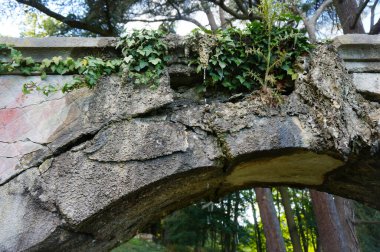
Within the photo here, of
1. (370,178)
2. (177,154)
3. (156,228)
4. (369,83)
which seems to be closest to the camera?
(177,154)

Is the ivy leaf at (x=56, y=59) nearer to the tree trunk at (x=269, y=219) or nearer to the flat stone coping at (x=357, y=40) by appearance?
the flat stone coping at (x=357, y=40)

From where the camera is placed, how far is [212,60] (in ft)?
8.98

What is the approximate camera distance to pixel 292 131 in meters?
2.62

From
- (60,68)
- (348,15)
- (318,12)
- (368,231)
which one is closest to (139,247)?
(368,231)

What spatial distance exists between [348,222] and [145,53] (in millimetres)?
5051

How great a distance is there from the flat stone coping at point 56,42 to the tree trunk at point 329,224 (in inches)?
190

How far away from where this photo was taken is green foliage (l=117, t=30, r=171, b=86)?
266 cm

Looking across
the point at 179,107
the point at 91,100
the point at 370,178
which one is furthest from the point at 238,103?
the point at 370,178

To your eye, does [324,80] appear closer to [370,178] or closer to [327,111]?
[327,111]

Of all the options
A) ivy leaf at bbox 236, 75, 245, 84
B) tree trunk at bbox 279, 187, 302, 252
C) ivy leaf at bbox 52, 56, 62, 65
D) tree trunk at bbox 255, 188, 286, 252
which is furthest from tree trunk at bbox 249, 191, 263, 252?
ivy leaf at bbox 52, 56, 62, 65

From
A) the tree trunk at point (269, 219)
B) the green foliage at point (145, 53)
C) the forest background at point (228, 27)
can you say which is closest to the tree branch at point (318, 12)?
the forest background at point (228, 27)

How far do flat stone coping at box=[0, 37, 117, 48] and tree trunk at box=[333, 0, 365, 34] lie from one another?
4.05m

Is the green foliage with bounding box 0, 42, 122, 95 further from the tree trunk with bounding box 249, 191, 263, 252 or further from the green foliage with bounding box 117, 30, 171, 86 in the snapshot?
the tree trunk with bounding box 249, 191, 263, 252

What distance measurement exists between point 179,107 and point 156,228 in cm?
1055
